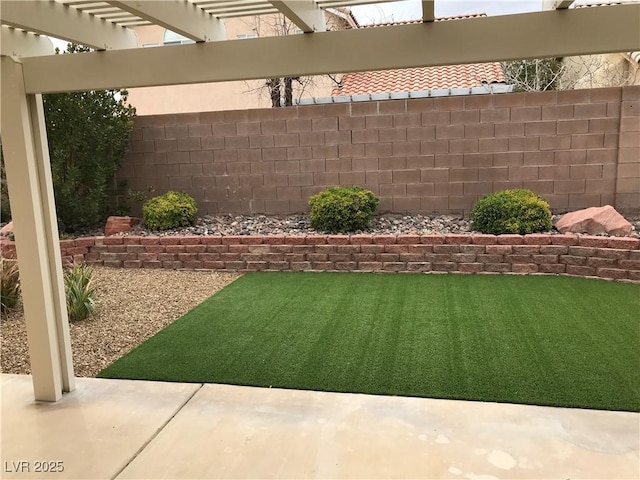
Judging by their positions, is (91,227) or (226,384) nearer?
(226,384)

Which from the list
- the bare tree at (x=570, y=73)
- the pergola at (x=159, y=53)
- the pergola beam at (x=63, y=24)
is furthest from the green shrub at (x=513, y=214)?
the pergola beam at (x=63, y=24)

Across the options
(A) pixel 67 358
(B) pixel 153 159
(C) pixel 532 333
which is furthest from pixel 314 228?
(A) pixel 67 358

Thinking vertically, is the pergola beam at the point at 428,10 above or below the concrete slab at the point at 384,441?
above

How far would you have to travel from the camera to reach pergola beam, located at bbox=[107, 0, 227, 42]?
9.20ft

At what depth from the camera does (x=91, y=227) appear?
8461 mm

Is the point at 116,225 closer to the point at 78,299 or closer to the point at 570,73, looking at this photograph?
the point at 78,299

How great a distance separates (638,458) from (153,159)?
795cm

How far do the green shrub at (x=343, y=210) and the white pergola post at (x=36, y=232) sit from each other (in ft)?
13.7

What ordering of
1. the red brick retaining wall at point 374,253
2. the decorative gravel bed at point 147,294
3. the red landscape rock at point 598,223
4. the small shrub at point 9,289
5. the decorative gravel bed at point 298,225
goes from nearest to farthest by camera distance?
1. the decorative gravel bed at point 147,294
2. the small shrub at point 9,289
3. the red brick retaining wall at point 374,253
4. the red landscape rock at point 598,223
5. the decorative gravel bed at point 298,225

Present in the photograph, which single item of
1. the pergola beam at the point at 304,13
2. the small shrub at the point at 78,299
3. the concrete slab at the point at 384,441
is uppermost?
the pergola beam at the point at 304,13

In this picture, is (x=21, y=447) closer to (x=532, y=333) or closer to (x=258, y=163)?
(x=532, y=333)

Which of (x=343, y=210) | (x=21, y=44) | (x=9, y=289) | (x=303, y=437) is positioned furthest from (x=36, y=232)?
(x=343, y=210)

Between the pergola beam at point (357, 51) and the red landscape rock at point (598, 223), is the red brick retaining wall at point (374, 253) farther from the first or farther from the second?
the pergola beam at point (357, 51)

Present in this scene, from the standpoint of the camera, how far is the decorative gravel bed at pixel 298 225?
7289mm
